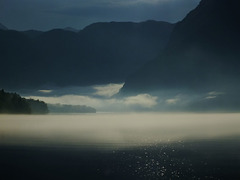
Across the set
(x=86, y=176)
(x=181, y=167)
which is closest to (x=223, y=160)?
(x=181, y=167)

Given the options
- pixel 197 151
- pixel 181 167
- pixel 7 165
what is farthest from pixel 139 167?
pixel 197 151

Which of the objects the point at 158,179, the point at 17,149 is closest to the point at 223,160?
the point at 158,179

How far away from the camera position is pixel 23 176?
5997 cm

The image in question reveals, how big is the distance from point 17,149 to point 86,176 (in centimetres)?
4142

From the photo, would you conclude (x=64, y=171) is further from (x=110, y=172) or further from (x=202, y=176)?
(x=202, y=176)

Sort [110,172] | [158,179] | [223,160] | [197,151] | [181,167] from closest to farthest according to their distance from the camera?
[158,179]
[110,172]
[181,167]
[223,160]
[197,151]

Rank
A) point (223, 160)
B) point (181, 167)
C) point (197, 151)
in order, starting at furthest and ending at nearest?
point (197, 151)
point (223, 160)
point (181, 167)

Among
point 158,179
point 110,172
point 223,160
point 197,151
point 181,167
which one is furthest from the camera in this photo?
point 197,151

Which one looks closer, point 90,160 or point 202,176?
point 202,176

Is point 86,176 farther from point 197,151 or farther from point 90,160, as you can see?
point 197,151

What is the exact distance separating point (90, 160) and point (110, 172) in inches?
586

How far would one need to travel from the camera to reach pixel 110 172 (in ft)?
209

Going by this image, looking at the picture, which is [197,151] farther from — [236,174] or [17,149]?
[17,149]

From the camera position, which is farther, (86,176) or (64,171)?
(64,171)
